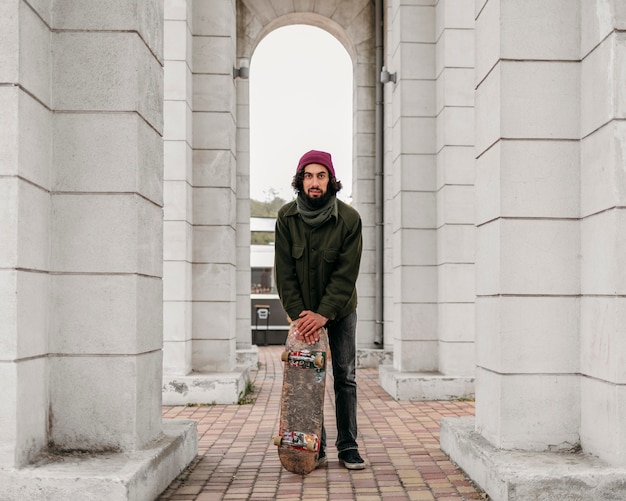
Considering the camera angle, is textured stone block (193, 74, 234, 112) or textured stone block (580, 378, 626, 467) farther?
Result: textured stone block (193, 74, 234, 112)

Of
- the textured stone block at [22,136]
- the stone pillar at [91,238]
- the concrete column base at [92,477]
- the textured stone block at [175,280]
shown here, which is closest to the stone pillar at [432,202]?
the textured stone block at [175,280]

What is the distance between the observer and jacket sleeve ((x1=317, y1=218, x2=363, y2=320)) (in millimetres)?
5355

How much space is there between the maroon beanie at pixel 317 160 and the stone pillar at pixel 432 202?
4386 mm

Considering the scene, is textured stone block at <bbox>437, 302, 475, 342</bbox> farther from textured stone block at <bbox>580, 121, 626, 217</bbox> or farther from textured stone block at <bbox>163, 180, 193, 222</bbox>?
textured stone block at <bbox>580, 121, 626, 217</bbox>

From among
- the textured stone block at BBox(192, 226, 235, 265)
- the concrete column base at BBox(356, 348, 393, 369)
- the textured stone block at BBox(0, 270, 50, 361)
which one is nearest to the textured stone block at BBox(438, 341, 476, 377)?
the textured stone block at BBox(192, 226, 235, 265)

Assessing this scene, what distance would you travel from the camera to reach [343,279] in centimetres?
541

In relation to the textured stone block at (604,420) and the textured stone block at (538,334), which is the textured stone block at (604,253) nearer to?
the textured stone block at (538,334)

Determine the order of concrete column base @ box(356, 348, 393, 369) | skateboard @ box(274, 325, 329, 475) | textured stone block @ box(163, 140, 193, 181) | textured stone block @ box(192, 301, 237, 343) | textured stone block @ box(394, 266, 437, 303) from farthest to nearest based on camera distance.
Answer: concrete column base @ box(356, 348, 393, 369) < textured stone block @ box(394, 266, 437, 303) < textured stone block @ box(192, 301, 237, 343) < textured stone block @ box(163, 140, 193, 181) < skateboard @ box(274, 325, 329, 475)

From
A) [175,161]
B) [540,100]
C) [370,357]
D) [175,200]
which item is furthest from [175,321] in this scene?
[370,357]

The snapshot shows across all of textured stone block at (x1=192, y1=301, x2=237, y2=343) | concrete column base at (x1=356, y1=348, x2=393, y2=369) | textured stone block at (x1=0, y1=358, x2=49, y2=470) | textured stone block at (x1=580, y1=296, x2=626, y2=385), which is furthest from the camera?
concrete column base at (x1=356, y1=348, x2=393, y2=369)

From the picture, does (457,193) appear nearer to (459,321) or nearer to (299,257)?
(459,321)

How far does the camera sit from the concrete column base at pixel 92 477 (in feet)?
13.4

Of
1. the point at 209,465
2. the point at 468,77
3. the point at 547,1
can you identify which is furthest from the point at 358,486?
the point at 468,77

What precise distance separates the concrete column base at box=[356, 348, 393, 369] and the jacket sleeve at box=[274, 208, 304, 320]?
343 inches
